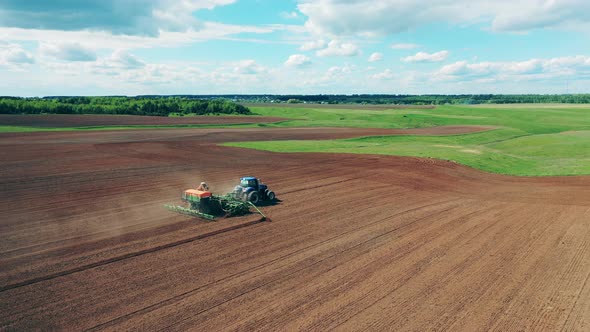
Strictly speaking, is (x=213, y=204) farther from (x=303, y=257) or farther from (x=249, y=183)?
(x=303, y=257)

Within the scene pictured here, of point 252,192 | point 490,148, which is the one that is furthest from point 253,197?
point 490,148

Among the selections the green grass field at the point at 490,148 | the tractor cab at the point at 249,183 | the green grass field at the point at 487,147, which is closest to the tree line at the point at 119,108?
the green grass field at the point at 487,147

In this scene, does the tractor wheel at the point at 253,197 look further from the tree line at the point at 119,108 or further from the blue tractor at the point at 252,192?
the tree line at the point at 119,108

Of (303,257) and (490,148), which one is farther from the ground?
(303,257)

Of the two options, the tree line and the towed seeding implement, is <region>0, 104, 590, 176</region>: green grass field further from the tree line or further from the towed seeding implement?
the tree line

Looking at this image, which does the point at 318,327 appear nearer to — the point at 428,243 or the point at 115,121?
the point at 428,243

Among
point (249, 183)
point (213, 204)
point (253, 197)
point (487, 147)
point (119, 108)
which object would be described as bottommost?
point (487, 147)

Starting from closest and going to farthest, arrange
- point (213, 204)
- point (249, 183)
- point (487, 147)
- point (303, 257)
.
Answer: point (303, 257) → point (213, 204) → point (249, 183) → point (487, 147)
